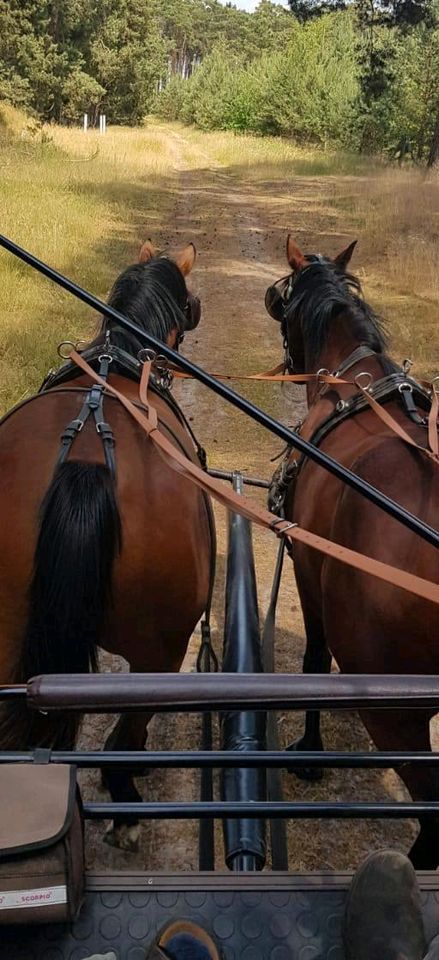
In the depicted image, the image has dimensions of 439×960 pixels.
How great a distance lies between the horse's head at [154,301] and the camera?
3.29 m

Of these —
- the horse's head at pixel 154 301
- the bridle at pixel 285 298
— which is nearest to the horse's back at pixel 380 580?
the horse's head at pixel 154 301

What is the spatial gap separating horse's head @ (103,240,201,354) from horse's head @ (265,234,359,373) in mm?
516

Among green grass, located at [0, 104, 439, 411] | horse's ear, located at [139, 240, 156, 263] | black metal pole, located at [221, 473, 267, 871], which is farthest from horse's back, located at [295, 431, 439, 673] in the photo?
green grass, located at [0, 104, 439, 411]

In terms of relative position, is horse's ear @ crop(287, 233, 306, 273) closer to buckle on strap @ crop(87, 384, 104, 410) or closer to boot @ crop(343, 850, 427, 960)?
buckle on strap @ crop(87, 384, 104, 410)

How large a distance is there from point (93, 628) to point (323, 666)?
4.97ft

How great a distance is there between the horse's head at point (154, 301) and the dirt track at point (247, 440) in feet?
5.57

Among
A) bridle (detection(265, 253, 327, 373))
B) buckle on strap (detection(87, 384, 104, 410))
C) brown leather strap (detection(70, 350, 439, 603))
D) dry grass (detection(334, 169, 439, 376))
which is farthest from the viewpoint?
dry grass (detection(334, 169, 439, 376))

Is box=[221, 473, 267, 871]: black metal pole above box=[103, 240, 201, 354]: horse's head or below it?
below

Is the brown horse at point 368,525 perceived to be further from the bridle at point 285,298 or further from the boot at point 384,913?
the boot at point 384,913

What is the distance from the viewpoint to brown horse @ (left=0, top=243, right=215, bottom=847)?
2258 millimetres

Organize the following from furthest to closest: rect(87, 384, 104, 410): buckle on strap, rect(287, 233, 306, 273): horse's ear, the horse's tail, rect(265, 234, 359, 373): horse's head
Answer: rect(287, 233, 306, 273): horse's ear
rect(265, 234, 359, 373): horse's head
rect(87, 384, 104, 410): buckle on strap
the horse's tail

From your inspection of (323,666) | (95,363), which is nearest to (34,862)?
(95,363)

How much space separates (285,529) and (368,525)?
51 centimetres

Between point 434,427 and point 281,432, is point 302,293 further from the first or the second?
point 281,432
